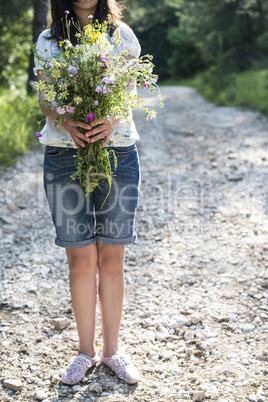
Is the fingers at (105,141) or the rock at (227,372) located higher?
the fingers at (105,141)

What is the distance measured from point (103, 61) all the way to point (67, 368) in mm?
1537

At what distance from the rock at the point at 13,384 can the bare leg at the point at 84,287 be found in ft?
1.18

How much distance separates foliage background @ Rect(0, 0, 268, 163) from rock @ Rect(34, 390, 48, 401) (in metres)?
4.29

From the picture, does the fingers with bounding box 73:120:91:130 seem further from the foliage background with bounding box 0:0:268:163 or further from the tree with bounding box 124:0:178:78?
the tree with bounding box 124:0:178:78

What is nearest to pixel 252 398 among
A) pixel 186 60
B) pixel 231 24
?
pixel 231 24

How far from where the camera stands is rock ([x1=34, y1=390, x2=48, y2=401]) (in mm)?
2088

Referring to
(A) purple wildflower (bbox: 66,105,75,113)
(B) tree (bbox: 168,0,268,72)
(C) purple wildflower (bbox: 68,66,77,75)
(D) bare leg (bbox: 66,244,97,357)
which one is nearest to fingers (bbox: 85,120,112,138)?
(A) purple wildflower (bbox: 66,105,75,113)

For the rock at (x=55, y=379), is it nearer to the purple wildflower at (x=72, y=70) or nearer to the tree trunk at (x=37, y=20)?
the purple wildflower at (x=72, y=70)

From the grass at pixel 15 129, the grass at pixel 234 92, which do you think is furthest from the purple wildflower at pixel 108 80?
the grass at pixel 234 92

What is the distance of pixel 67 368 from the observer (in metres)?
2.20

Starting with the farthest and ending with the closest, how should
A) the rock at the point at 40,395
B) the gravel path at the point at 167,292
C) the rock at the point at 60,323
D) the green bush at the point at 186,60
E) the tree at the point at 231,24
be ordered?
1. the green bush at the point at 186,60
2. the tree at the point at 231,24
3. the rock at the point at 60,323
4. the gravel path at the point at 167,292
5. the rock at the point at 40,395

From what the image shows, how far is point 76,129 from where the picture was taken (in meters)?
1.86

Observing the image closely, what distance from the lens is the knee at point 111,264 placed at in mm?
2172

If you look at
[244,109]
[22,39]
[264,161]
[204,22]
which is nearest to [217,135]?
[264,161]
